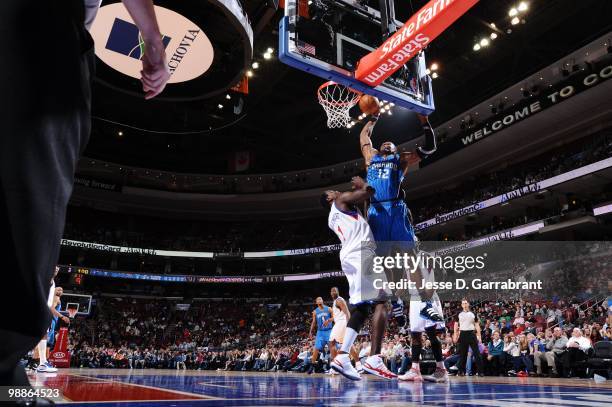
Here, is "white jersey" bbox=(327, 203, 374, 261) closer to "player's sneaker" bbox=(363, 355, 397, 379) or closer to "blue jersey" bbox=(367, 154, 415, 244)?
"blue jersey" bbox=(367, 154, 415, 244)

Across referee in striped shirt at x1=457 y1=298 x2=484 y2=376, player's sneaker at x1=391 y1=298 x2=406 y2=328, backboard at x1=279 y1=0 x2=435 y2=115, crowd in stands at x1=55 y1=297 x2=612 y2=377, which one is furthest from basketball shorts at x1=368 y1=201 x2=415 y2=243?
referee in striped shirt at x1=457 y1=298 x2=484 y2=376

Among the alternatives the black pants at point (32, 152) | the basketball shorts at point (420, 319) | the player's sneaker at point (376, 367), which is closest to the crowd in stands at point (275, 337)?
the basketball shorts at point (420, 319)

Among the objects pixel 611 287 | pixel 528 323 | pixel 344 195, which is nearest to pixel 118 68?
pixel 344 195

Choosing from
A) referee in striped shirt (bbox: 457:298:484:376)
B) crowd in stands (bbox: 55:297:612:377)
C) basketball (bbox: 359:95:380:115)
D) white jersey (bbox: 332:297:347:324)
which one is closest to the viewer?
basketball (bbox: 359:95:380:115)

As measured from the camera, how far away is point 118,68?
30.9 feet

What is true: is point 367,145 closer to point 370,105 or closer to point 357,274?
point 370,105

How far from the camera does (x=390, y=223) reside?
5027mm

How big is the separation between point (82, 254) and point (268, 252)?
12124mm

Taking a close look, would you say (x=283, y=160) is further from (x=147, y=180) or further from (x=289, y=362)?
(x=289, y=362)

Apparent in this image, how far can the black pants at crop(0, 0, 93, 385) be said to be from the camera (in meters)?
0.70

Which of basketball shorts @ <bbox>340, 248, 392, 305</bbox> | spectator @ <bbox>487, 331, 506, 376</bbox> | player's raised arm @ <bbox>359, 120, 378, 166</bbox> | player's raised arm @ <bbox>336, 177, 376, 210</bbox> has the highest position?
player's raised arm @ <bbox>359, 120, 378, 166</bbox>

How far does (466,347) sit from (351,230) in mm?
6441

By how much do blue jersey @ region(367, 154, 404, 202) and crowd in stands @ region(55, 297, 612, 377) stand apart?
11.9ft

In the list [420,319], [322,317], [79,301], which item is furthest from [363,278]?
[79,301]
